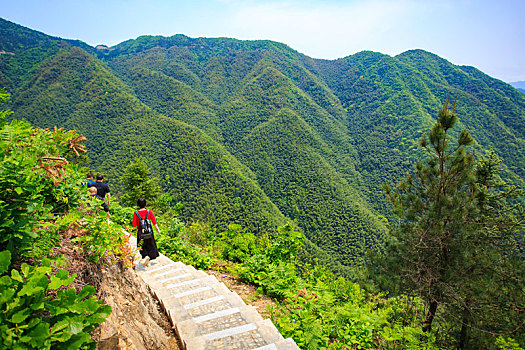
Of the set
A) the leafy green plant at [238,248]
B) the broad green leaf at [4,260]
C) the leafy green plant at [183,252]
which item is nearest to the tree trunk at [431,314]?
the leafy green plant at [238,248]

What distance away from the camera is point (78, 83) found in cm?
7738

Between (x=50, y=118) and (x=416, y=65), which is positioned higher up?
(x=416, y=65)

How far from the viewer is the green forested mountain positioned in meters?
55.9

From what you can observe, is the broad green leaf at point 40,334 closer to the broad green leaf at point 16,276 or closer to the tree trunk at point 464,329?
the broad green leaf at point 16,276

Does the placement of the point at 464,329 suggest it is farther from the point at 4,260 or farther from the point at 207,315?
the point at 4,260

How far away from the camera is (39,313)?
1501mm

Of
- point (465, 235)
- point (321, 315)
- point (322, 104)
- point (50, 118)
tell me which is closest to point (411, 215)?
point (465, 235)

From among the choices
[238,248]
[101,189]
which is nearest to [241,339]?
[238,248]

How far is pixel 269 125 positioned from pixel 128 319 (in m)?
90.7

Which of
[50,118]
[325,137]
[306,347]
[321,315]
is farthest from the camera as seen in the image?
[325,137]

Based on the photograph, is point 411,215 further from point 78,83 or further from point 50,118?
point 78,83

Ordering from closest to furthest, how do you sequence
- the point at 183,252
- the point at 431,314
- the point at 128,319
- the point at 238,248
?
the point at 128,319 → the point at 431,314 → the point at 183,252 → the point at 238,248

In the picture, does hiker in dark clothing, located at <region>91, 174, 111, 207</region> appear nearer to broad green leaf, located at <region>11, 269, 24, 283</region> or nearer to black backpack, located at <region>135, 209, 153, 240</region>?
black backpack, located at <region>135, 209, 153, 240</region>

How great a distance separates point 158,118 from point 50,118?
26469 mm
